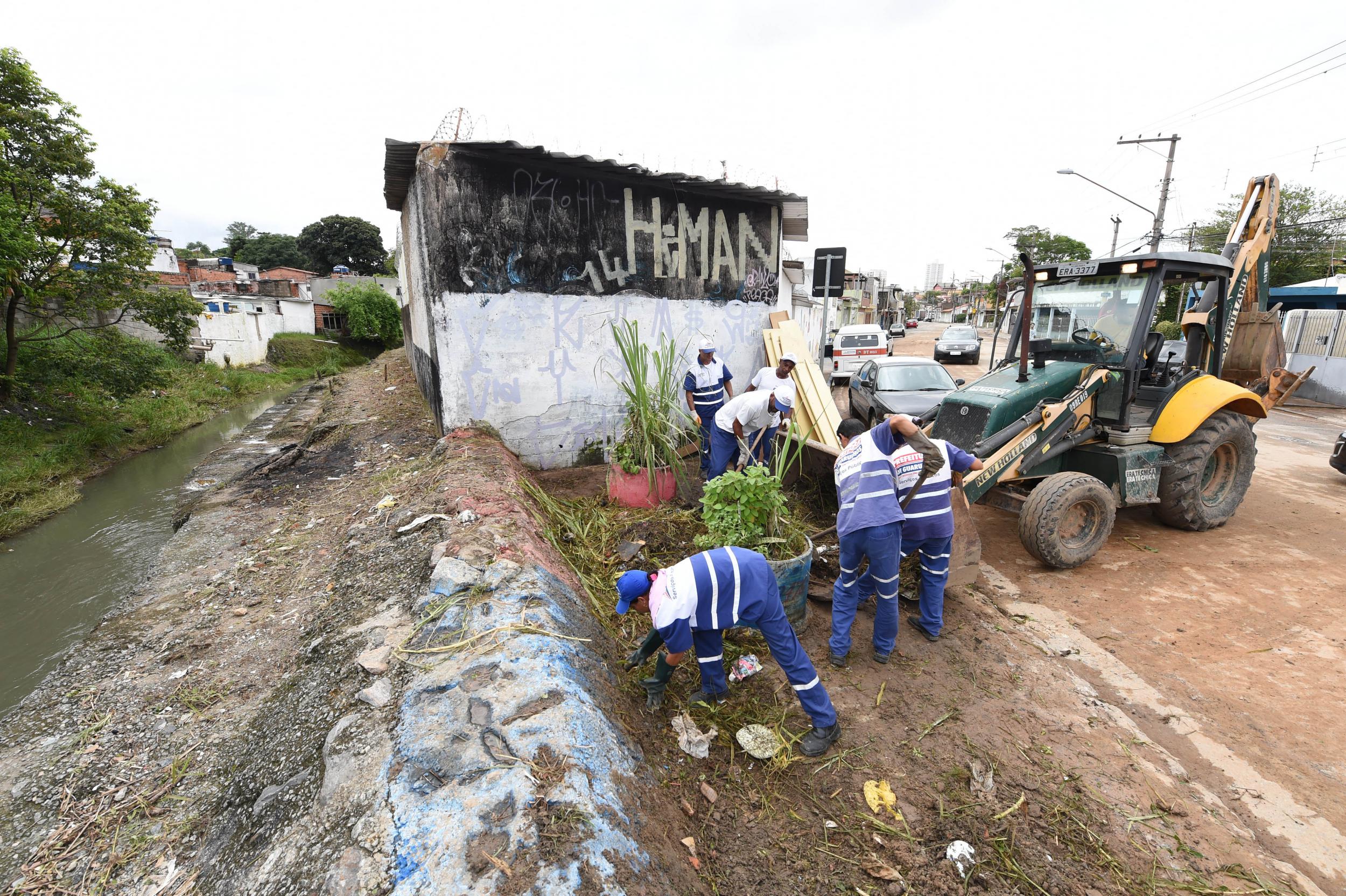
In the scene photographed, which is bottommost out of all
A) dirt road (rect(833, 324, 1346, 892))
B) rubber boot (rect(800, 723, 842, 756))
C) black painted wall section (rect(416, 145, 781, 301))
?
dirt road (rect(833, 324, 1346, 892))

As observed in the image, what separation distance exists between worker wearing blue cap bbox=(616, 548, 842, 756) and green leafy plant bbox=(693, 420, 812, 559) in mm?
831

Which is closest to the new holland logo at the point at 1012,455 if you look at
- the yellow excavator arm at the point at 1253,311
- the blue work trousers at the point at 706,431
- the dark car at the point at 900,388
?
the yellow excavator arm at the point at 1253,311

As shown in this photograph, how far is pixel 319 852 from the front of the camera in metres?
1.80

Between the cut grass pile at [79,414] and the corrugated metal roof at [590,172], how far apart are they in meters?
6.62

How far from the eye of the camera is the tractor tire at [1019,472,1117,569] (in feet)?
15.2

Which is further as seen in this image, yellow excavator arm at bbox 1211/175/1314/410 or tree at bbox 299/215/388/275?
tree at bbox 299/215/388/275

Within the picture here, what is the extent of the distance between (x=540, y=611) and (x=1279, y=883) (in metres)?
3.31

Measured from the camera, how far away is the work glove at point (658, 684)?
9.83ft

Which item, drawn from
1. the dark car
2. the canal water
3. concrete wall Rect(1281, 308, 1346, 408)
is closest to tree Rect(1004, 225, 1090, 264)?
concrete wall Rect(1281, 308, 1346, 408)

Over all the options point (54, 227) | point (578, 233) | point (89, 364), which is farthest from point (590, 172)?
point (89, 364)

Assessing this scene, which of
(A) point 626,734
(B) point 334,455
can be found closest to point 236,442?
(B) point 334,455

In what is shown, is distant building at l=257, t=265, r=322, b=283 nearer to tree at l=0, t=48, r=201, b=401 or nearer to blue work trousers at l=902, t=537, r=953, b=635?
tree at l=0, t=48, r=201, b=401

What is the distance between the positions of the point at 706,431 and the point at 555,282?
2.31 m

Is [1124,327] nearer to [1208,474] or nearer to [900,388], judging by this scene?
[1208,474]
